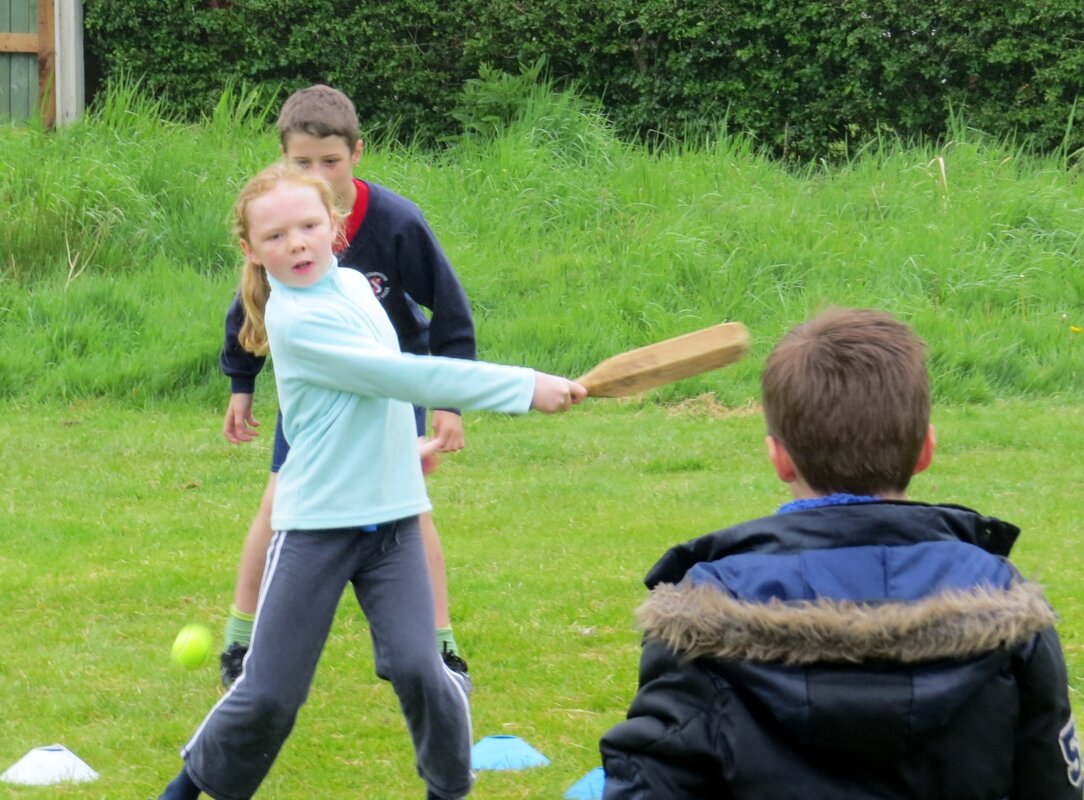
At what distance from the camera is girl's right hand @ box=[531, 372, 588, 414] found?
2.97 meters

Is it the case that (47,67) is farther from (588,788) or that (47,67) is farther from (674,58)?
(588,788)

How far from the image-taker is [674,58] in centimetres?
1311

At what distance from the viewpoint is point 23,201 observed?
11.2 m

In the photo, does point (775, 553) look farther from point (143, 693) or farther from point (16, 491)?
point (16, 491)

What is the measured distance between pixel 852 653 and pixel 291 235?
1.84 metres

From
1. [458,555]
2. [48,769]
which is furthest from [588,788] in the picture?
[458,555]

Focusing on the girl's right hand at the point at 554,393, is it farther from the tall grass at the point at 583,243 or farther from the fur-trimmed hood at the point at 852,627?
the tall grass at the point at 583,243

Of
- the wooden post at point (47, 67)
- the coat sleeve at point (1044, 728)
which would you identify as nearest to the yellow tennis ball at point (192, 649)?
the coat sleeve at point (1044, 728)

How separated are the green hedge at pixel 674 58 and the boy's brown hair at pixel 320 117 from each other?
8932mm

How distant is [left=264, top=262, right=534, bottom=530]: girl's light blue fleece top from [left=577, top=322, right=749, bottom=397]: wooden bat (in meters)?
0.29

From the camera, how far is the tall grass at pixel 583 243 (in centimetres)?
972

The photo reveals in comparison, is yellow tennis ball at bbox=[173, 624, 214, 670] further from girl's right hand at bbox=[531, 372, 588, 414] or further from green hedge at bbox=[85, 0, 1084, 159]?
green hedge at bbox=[85, 0, 1084, 159]

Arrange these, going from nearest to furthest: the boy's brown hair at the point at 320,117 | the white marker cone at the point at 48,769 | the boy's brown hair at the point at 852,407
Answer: the boy's brown hair at the point at 852,407, the white marker cone at the point at 48,769, the boy's brown hair at the point at 320,117

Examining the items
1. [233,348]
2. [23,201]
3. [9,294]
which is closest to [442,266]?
[233,348]
